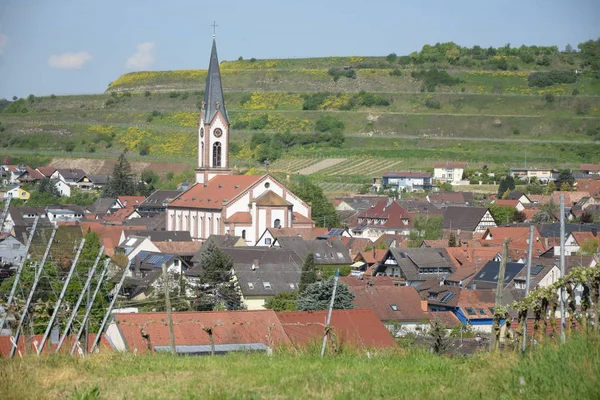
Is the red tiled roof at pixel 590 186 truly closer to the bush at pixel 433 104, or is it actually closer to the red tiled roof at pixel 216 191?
the red tiled roof at pixel 216 191

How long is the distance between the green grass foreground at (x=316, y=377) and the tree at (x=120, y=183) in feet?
263

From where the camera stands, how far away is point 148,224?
69.5 m

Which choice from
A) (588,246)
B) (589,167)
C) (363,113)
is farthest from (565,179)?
(363,113)

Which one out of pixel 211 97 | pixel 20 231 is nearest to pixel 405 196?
pixel 211 97

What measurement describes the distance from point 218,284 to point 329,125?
78.3m

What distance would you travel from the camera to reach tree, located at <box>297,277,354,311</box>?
29.8m

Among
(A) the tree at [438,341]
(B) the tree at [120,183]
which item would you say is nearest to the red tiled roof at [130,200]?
(B) the tree at [120,183]

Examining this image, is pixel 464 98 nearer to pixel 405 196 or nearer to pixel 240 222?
pixel 405 196

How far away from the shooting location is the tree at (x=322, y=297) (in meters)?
29.8

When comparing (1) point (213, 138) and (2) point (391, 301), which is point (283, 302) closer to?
(2) point (391, 301)

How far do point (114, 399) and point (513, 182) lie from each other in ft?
244

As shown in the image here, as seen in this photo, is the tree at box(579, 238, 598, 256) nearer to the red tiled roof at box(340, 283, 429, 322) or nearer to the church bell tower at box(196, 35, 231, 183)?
the red tiled roof at box(340, 283, 429, 322)

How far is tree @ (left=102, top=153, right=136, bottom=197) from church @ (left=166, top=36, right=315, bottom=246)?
23490 millimetres

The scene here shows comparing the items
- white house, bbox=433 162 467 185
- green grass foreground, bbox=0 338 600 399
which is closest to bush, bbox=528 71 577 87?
white house, bbox=433 162 467 185
